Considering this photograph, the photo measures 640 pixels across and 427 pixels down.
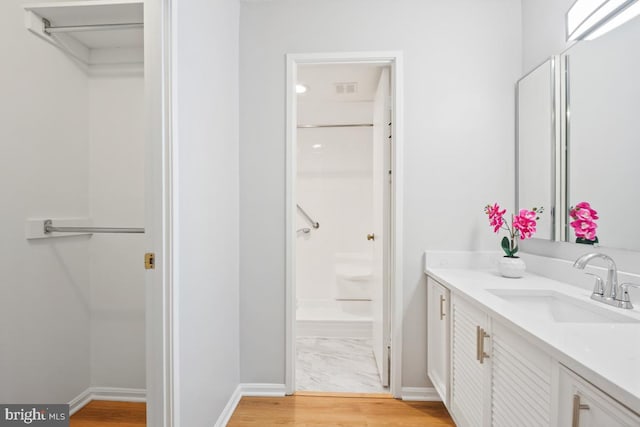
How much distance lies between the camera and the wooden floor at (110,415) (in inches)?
72.2

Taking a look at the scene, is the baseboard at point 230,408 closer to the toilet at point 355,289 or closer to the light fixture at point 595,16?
the toilet at point 355,289

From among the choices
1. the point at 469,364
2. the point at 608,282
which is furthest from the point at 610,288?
the point at 469,364

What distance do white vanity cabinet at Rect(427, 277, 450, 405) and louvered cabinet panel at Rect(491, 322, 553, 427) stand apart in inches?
19.9

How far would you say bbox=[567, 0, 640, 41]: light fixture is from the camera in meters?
1.32

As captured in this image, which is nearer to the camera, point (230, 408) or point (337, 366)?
point (230, 408)

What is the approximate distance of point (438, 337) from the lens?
1.92m

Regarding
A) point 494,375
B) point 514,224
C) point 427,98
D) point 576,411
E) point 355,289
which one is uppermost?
point 427,98

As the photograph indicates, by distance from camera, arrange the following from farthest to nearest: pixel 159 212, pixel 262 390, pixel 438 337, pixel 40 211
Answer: pixel 262 390
pixel 438 337
pixel 40 211
pixel 159 212

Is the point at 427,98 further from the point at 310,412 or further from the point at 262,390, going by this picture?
the point at 262,390

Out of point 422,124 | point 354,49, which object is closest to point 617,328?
point 422,124

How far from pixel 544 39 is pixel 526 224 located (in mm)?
1060

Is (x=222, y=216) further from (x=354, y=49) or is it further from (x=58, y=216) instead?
(x=354, y=49)

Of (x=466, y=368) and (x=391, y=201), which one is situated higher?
(x=391, y=201)

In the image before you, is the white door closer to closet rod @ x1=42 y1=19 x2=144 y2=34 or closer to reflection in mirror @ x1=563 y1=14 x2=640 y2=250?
reflection in mirror @ x1=563 y1=14 x2=640 y2=250
